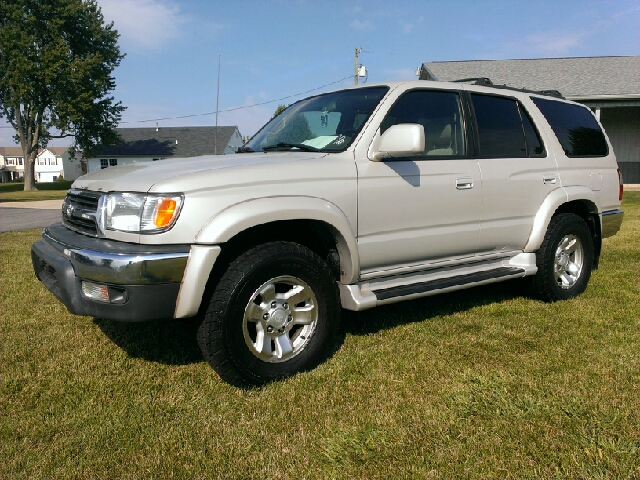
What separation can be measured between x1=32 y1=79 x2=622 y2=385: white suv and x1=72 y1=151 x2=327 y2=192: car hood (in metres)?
0.02

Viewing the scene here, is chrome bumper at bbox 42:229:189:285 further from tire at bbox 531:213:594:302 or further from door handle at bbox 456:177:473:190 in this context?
tire at bbox 531:213:594:302

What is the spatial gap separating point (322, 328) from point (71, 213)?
5.77ft

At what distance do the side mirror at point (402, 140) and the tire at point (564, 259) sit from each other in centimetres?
194

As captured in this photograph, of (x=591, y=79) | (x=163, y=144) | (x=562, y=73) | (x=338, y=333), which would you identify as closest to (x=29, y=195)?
(x=163, y=144)

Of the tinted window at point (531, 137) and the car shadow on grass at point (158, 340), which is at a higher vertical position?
the tinted window at point (531, 137)

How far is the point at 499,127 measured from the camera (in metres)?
4.30

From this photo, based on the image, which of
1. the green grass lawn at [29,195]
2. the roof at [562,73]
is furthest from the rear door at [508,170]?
the green grass lawn at [29,195]

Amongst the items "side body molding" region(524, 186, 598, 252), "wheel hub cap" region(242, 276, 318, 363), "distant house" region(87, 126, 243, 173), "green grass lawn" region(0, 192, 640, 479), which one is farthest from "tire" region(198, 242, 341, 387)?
"distant house" region(87, 126, 243, 173)

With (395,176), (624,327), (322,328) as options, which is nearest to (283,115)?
(395,176)

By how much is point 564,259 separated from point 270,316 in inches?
122

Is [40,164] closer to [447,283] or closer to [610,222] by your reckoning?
[610,222]

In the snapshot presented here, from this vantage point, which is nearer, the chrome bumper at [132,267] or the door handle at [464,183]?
the chrome bumper at [132,267]

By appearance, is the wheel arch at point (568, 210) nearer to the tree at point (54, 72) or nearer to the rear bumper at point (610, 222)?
the rear bumper at point (610, 222)

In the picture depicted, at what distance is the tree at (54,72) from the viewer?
109ft
